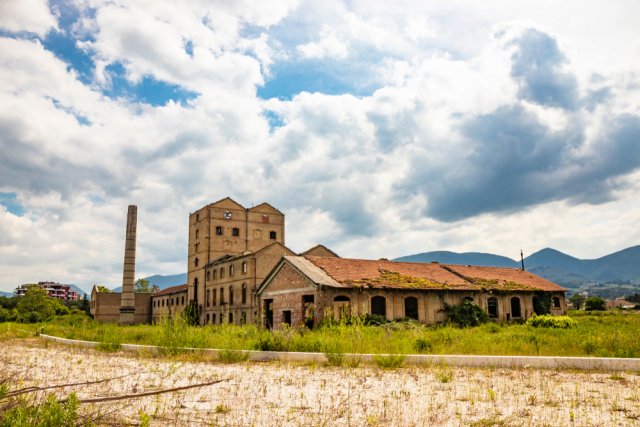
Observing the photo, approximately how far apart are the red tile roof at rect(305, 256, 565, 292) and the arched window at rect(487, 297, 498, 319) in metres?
0.79

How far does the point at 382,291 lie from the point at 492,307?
9196mm

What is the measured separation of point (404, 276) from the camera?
2992 centimetres

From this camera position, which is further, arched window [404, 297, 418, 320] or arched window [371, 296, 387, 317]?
arched window [404, 297, 418, 320]

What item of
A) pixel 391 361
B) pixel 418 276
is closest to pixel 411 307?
pixel 418 276

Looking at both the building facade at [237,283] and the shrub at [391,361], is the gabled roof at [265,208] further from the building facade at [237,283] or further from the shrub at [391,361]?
the shrub at [391,361]

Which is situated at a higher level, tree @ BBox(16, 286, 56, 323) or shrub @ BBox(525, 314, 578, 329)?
tree @ BBox(16, 286, 56, 323)

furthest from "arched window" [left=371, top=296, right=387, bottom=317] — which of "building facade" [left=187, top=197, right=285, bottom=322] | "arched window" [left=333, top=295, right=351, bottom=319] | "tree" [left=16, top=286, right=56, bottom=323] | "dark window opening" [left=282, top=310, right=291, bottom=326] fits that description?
"tree" [left=16, top=286, right=56, bottom=323]

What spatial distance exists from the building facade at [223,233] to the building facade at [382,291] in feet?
71.5

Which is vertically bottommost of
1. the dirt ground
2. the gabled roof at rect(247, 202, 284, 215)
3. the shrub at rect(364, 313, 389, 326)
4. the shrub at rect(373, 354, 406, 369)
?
the dirt ground

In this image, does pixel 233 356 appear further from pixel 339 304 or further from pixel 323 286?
pixel 339 304

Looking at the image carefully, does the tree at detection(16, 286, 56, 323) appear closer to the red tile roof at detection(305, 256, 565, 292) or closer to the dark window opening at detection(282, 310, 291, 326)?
the dark window opening at detection(282, 310, 291, 326)

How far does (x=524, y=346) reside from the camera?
13.8m

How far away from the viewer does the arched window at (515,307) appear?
110ft

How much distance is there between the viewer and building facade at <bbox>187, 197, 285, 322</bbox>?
5219 cm
